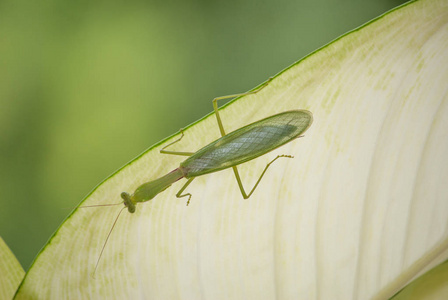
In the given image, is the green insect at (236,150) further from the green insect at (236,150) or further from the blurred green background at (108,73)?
the blurred green background at (108,73)

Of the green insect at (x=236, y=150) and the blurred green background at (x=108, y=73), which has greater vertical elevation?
the blurred green background at (x=108, y=73)

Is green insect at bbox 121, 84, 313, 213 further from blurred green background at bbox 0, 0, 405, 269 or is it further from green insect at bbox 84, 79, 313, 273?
blurred green background at bbox 0, 0, 405, 269

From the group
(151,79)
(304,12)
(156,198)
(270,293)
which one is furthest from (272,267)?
(304,12)

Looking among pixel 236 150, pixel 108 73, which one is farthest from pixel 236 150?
pixel 108 73

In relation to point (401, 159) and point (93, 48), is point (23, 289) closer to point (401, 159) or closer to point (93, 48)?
point (401, 159)

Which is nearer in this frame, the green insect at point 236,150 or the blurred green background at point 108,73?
the green insect at point 236,150

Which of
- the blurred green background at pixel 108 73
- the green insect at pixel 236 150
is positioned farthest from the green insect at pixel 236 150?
the blurred green background at pixel 108 73
